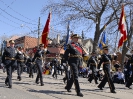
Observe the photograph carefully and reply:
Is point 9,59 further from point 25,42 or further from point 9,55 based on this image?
point 25,42

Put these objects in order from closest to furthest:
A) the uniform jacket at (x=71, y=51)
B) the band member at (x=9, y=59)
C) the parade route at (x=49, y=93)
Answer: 1. the parade route at (x=49, y=93)
2. the uniform jacket at (x=71, y=51)
3. the band member at (x=9, y=59)

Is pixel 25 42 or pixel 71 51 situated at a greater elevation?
pixel 25 42

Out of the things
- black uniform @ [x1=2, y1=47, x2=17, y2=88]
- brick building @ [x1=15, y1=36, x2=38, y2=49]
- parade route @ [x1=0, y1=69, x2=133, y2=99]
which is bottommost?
parade route @ [x1=0, y1=69, x2=133, y2=99]

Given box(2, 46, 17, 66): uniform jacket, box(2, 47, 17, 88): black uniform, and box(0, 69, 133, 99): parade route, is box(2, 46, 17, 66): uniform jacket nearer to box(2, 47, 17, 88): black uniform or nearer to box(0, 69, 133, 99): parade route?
box(2, 47, 17, 88): black uniform

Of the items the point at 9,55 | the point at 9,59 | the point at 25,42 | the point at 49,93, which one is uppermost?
the point at 25,42

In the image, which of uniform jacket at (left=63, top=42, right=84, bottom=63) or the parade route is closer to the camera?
the parade route

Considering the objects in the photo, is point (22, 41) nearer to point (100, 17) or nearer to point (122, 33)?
point (100, 17)

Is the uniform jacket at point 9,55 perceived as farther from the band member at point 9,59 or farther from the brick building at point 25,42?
the brick building at point 25,42

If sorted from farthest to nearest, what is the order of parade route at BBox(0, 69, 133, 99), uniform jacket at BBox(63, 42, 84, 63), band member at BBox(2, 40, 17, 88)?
band member at BBox(2, 40, 17, 88) < uniform jacket at BBox(63, 42, 84, 63) < parade route at BBox(0, 69, 133, 99)

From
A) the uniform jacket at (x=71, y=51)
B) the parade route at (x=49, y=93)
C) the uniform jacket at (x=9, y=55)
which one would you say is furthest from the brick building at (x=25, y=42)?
the uniform jacket at (x=71, y=51)

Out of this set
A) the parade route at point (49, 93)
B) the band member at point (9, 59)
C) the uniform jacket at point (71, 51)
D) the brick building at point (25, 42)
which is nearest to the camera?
the parade route at point (49, 93)

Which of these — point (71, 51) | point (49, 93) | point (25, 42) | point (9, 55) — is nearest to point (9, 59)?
point (9, 55)

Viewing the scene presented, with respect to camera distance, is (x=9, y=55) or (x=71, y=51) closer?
(x=71, y=51)

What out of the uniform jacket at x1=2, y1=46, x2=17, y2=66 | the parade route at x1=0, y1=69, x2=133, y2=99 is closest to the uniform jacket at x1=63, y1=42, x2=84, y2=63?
the parade route at x1=0, y1=69, x2=133, y2=99
